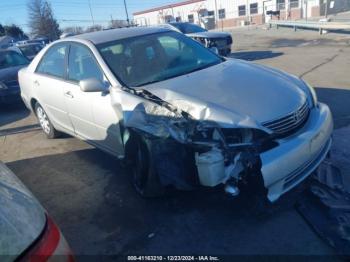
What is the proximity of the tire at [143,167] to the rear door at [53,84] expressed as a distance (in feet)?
4.97

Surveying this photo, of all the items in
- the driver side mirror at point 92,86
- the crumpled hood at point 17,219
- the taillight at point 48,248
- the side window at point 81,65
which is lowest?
the taillight at point 48,248

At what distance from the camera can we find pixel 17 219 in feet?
5.17

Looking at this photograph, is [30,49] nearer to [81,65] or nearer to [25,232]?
[81,65]

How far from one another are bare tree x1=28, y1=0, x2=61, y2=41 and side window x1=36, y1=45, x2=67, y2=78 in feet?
167

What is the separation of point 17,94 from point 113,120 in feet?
19.2

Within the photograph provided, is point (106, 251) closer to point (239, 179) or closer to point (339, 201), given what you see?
point (239, 179)

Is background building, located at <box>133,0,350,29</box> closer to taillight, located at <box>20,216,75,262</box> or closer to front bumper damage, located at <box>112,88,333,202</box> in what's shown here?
front bumper damage, located at <box>112,88,333,202</box>

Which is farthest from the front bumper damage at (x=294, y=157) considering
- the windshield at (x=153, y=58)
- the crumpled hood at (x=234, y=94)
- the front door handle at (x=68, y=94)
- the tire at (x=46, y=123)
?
the tire at (x=46, y=123)

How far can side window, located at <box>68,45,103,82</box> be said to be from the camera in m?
4.07

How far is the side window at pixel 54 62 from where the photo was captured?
4773 mm

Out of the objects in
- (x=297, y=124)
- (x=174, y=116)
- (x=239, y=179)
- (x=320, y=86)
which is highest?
(x=174, y=116)

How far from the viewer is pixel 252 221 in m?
3.11

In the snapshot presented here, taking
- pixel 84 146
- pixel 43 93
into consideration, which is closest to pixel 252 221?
pixel 84 146

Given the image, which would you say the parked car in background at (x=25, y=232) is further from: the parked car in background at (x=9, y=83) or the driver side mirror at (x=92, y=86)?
the parked car in background at (x=9, y=83)
